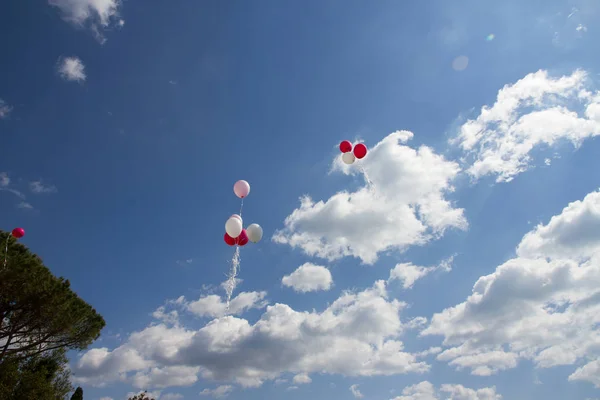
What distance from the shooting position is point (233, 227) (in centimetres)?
1327

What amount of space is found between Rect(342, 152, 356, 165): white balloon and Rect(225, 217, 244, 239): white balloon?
431cm

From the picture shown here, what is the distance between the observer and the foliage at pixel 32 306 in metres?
18.0

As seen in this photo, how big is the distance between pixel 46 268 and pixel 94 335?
514 centimetres

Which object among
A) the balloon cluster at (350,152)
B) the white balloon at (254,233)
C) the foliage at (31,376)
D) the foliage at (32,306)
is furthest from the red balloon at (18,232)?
the balloon cluster at (350,152)

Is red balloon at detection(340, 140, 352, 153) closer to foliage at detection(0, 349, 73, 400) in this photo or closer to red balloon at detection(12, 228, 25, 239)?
red balloon at detection(12, 228, 25, 239)

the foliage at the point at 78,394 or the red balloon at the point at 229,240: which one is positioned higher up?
the red balloon at the point at 229,240

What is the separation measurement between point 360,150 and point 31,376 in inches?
748

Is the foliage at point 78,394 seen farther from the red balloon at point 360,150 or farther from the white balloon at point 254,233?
the red balloon at point 360,150

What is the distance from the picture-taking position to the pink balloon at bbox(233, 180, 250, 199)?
14.4 meters

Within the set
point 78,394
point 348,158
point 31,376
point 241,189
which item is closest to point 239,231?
point 241,189

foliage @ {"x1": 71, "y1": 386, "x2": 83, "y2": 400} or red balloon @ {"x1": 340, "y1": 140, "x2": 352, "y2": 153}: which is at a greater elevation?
red balloon @ {"x1": 340, "y1": 140, "x2": 352, "y2": 153}

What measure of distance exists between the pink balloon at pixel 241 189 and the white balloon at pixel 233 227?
1350 mm

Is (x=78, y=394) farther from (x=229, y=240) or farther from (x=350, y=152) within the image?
(x=350, y=152)

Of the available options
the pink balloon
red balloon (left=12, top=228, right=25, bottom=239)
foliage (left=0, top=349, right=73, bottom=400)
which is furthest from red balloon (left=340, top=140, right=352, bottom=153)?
foliage (left=0, top=349, right=73, bottom=400)
